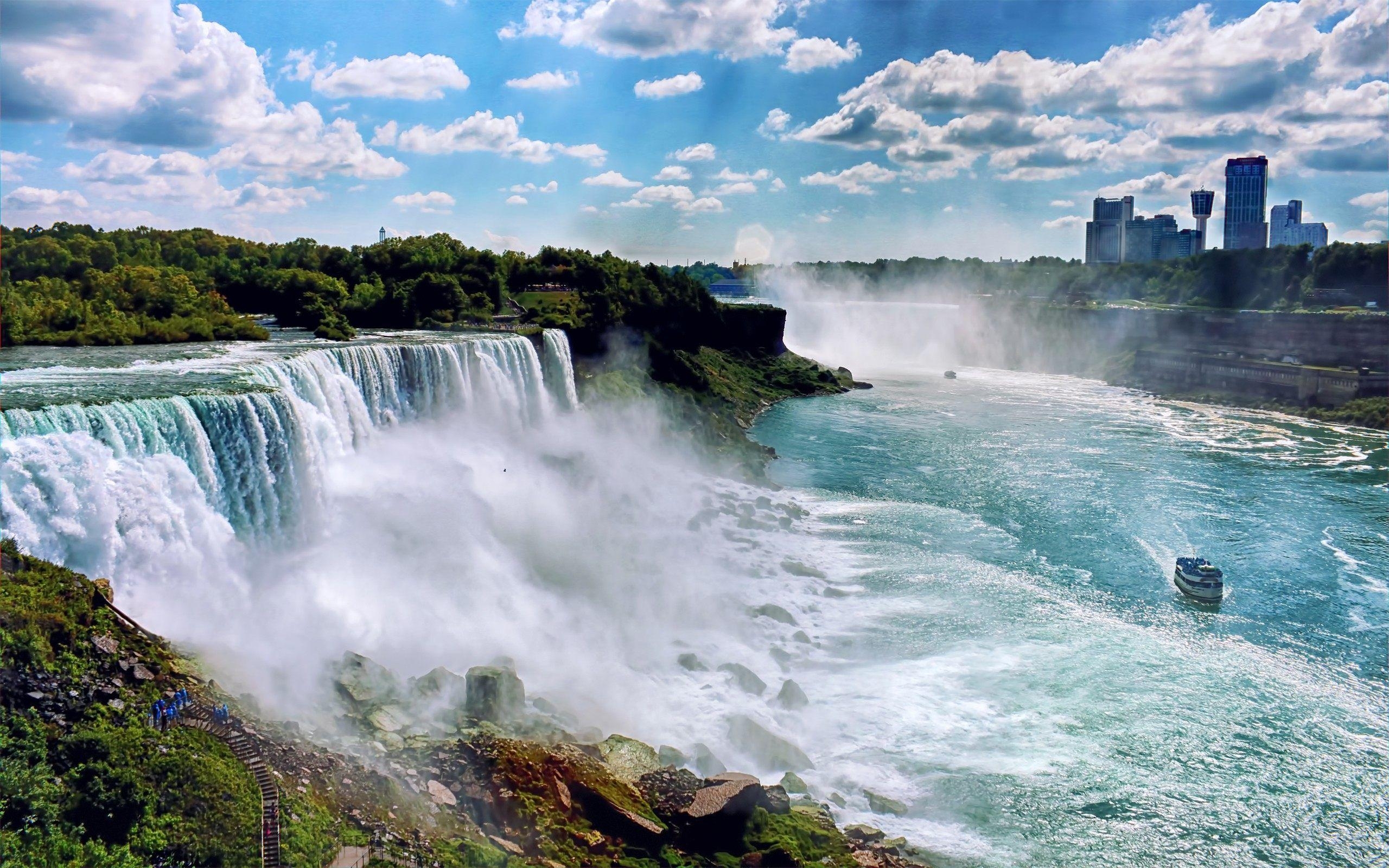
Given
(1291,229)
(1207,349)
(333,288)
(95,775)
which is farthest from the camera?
(1291,229)

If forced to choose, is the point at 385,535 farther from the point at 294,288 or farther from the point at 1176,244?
the point at 1176,244

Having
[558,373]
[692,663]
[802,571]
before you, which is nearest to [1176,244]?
[558,373]

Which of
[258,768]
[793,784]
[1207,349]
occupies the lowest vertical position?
[793,784]

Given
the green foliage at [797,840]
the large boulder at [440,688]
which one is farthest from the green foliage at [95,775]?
the green foliage at [797,840]

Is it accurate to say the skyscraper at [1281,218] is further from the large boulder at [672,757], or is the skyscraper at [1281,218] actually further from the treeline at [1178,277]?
the large boulder at [672,757]

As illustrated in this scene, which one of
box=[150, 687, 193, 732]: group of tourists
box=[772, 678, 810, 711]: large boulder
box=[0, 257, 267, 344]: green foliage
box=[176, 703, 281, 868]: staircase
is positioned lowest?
box=[772, 678, 810, 711]: large boulder

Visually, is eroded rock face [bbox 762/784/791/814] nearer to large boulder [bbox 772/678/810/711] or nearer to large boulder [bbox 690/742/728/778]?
large boulder [bbox 690/742/728/778]

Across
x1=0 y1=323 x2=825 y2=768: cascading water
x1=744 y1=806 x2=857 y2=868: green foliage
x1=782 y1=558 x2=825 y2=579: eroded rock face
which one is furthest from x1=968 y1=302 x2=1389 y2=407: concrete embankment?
x1=744 y1=806 x2=857 y2=868: green foliage

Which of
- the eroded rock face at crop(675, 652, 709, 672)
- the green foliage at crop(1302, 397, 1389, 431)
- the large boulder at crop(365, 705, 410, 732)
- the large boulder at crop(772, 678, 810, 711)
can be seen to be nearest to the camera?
the large boulder at crop(365, 705, 410, 732)
